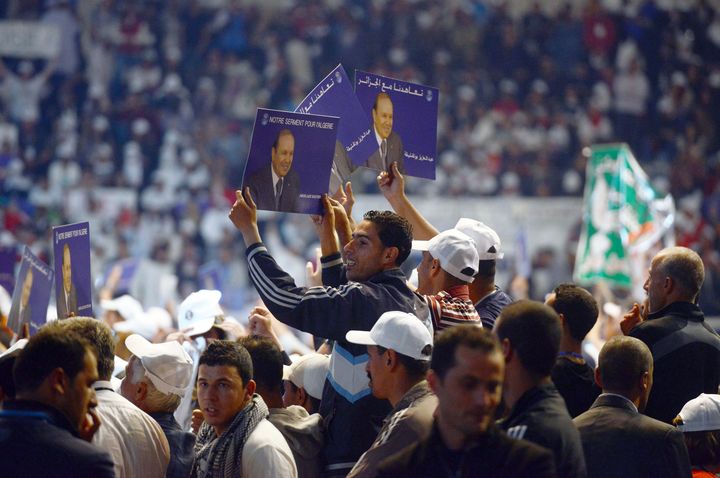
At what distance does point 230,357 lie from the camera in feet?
13.4

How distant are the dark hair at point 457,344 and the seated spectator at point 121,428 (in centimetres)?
127

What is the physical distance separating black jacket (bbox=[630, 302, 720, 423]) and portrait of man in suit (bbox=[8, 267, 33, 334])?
→ 2602 millimetres

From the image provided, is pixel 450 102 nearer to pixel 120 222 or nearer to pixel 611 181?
pixel 120 222

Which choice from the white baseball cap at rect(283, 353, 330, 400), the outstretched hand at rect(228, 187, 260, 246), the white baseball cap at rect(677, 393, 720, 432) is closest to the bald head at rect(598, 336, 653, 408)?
the white baseball cap at rect(677, 393, 720, 432)

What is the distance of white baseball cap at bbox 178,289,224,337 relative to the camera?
598 cm

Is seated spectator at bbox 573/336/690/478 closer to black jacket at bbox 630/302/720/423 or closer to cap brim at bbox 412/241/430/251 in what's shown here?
black jacket at bbox 630/302/720/423

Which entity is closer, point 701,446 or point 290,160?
point 701,446

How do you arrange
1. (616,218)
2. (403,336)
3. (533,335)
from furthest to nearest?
(616,218)
(403,336)
(533,335)

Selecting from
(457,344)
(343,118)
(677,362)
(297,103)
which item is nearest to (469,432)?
(457,344)

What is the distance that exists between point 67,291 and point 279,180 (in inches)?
42.8

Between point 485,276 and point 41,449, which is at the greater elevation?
point 485,276

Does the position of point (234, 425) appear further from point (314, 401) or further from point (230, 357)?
point (314, 401)

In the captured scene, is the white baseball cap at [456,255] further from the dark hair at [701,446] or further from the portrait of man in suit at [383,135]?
the dark hair at [701,446]

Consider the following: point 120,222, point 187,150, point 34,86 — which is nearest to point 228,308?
point 120,222
